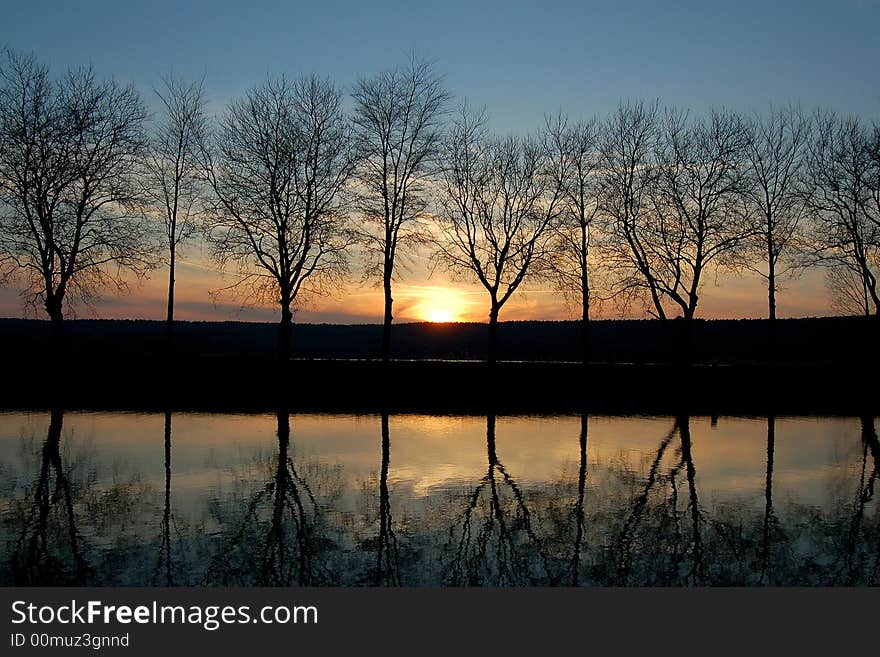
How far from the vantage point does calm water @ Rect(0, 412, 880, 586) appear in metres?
8.64

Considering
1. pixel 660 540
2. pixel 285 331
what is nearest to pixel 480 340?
pixel 285 331

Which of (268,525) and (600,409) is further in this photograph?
(600,409)

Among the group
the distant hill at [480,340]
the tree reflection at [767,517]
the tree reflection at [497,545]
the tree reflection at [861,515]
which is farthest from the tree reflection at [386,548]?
the distant hill at [480,340]

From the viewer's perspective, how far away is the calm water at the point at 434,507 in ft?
28.3

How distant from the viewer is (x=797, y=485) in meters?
13.6

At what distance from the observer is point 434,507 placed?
11.7 metres

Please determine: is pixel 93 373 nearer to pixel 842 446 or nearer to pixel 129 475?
pixel 129 475

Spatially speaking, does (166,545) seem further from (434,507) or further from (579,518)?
(579,518)

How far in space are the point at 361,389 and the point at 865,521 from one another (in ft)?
85.8

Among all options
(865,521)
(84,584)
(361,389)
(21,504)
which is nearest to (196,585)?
(84,584)

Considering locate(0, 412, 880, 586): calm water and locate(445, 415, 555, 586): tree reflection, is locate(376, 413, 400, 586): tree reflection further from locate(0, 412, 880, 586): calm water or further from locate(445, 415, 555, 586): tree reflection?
locate(445, 415, 555, 586): tree reflection

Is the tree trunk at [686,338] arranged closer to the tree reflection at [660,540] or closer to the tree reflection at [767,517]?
the tree reflection at [767,517]

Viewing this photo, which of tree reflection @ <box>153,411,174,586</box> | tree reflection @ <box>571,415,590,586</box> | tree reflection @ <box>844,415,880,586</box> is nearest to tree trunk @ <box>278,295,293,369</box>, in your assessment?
tree reflection @ <box>571,415,590,586</box>

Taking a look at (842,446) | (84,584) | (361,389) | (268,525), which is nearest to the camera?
(84,584)
